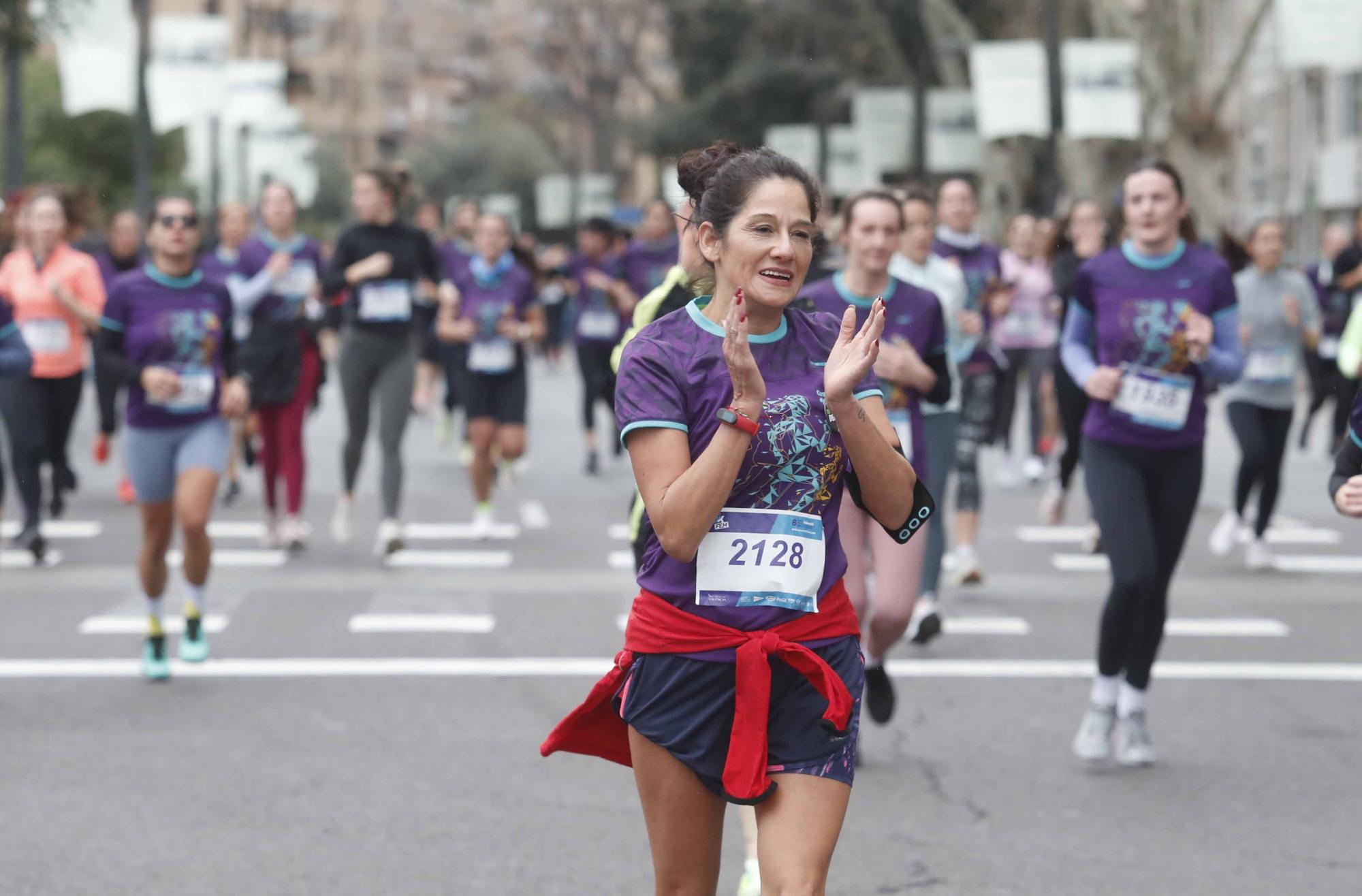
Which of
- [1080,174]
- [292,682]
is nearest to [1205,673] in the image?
[292,682]

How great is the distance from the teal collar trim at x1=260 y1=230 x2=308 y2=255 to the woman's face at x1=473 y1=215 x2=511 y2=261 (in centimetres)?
123

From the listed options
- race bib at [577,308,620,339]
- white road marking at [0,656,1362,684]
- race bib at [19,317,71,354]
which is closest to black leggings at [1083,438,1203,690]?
white road marking at [0,656,1362,684]

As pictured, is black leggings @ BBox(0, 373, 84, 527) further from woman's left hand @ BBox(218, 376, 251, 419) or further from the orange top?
woman's left hand @ BBox(218, 376, 251, 419)

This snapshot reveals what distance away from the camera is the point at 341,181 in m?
99.8

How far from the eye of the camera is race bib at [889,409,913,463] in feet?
23.9

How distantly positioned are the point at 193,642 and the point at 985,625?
3.62 metres

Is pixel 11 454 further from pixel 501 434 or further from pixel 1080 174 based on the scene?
pixel 1080 174

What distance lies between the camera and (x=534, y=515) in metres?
14.2

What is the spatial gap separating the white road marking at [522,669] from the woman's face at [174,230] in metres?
1.67

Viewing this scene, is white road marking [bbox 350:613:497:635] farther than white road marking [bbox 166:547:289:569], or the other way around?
white road marking [bbox 166:547:289:569]

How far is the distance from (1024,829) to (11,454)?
7.60 meters

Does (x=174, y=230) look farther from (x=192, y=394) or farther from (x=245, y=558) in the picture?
(x=245, y=558)

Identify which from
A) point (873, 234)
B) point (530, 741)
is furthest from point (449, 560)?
point (873, 234)

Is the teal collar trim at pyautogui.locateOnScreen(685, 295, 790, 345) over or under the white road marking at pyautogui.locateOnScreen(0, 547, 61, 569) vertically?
over
